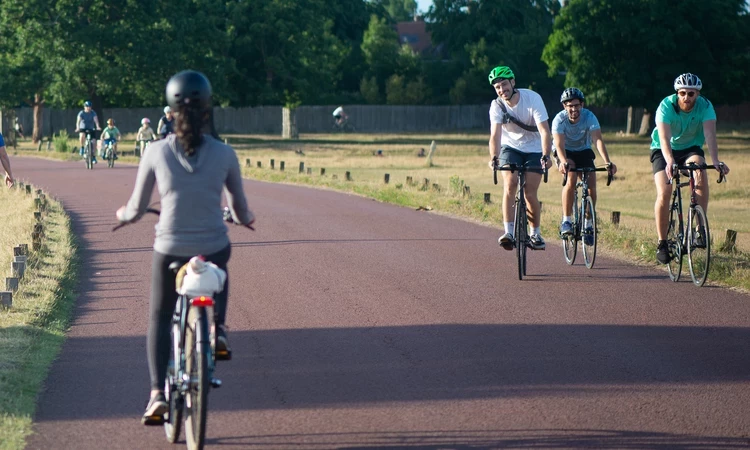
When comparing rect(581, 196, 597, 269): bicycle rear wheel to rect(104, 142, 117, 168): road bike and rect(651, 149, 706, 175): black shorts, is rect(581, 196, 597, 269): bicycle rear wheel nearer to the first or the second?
rect(651, 149, 706, 175): black shorts

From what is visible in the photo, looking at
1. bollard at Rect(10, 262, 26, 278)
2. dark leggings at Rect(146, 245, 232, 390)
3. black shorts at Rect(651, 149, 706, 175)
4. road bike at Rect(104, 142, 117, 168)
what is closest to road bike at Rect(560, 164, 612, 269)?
black shorts at Rect(651, 149, 706, 175)

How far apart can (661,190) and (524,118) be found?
1.46 meters

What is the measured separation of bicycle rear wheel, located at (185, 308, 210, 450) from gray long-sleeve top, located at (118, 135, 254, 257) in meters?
0.33

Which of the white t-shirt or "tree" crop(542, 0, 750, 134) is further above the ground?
"tree" crop(542, 0, 750, 134)

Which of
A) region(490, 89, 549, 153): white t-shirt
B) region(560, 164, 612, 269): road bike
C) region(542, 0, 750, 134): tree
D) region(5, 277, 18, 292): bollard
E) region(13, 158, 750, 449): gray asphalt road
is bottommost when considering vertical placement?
region(13, 158, 750, 449): gray asphalt road

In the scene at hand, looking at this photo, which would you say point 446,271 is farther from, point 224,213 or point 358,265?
point 224,213

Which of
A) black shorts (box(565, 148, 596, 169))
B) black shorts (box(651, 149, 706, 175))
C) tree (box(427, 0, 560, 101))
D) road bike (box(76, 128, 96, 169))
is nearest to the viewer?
black shorts (box(651, 149, 706, 175))

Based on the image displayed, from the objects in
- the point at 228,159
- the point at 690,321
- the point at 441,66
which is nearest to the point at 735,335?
the point at 690,321

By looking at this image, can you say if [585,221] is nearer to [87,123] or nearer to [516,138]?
[516,138]

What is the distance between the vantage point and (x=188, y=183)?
208 inches

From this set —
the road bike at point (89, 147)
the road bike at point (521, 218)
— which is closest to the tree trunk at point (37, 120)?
the road bike at point (89, 147)

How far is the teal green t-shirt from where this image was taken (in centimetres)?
1036

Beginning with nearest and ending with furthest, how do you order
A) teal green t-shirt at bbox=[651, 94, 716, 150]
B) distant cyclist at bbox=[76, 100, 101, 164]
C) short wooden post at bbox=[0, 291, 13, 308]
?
short wooden post at bbox=[0, 291, 13, 308] → teal green t-shirt at bbox=[651, 94, 716, 150] → distant cyclist at bbox=[76, 100, 101, 164]

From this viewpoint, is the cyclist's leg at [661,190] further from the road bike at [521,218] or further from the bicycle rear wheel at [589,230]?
the road bike at [521,218]
